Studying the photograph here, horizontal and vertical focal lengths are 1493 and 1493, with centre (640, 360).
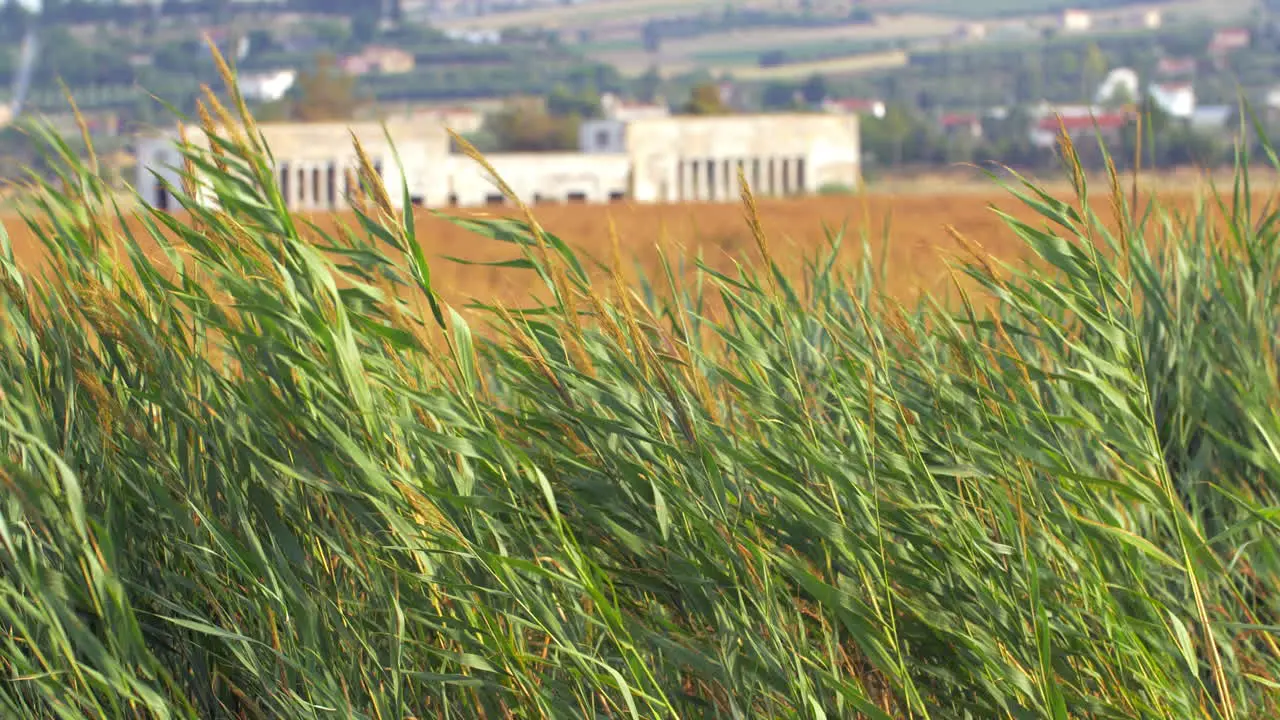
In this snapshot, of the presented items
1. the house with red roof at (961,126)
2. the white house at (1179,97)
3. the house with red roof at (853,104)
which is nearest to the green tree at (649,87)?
the house with red roof at (853,104)

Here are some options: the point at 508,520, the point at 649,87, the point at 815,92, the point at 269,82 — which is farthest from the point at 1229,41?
the point at 508,520

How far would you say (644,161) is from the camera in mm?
55844

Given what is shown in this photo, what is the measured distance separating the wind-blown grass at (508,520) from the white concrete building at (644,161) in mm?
49397

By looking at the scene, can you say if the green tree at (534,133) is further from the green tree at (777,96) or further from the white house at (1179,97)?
the white house at (1179,97)

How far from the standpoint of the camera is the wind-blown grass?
230 cm

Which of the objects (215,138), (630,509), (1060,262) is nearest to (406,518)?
(630,509)

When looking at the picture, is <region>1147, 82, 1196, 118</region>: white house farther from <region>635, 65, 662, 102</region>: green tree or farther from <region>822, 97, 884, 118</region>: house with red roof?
<region>635, 65, 662, 102</region>: green tree

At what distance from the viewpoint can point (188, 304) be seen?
2.63 metres

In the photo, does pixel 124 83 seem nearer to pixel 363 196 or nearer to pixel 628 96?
pixel 628 96

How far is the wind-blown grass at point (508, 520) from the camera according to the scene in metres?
2.30

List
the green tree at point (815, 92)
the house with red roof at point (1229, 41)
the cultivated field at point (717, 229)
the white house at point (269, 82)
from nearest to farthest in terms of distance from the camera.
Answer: the cultivated field at point (717, 229)
the green tree at point (815, 92)
the white house at point (269, 82)
the house with red roof at point (1229, 41)

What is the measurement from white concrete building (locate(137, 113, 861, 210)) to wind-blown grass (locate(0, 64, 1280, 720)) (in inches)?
1945

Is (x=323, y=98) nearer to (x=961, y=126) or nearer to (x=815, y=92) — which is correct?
(x=961, y=126)

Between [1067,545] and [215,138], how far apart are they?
1.64 meters
